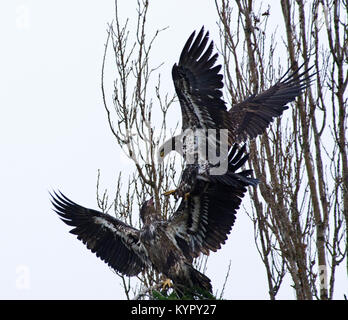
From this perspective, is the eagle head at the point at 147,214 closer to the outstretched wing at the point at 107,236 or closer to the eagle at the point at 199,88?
the outstretched wing at the point at 107,236

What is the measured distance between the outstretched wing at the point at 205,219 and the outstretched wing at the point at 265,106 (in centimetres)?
130

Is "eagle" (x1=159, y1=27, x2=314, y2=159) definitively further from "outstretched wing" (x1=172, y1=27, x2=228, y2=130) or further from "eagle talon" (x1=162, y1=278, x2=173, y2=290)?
"eagle talon" (x1=162, y1=278, x2=173, y2=290)

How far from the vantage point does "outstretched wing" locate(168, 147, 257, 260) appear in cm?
646

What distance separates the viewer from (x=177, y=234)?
6645mm

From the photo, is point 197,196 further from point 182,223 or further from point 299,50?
point 299,50

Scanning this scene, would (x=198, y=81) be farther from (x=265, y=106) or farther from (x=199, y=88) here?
(x=265, y=106)

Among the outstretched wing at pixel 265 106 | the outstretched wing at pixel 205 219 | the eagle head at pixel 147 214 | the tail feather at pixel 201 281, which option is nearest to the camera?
the tail feather at pixel 201 281

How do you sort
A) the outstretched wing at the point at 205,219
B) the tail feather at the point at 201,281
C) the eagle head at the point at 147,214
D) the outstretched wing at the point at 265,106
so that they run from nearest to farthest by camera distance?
the tail feather at the point at 201,281 → the outstretched wing at the point at 205,219 → the eagle head at the point at 147,214 → the outstretched wing at the point at 265,106

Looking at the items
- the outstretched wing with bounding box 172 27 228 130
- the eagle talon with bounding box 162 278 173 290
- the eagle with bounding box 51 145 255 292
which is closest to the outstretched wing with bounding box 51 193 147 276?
the eagle with bounding box 51 145 255 292

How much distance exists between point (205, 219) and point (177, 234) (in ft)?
1.00

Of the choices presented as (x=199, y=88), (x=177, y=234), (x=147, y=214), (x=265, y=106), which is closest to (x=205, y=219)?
(x=177, y=234)

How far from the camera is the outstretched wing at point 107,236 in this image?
6855mm

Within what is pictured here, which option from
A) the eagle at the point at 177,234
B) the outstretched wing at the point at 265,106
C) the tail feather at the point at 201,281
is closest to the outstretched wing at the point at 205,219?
the eagle at the point at 177,234
